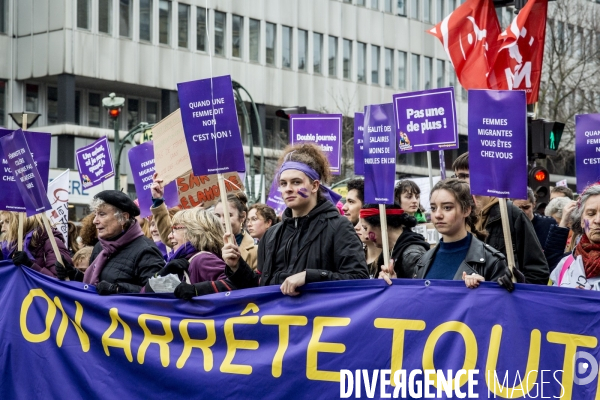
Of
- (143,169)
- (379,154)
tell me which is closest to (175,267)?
(379,154)

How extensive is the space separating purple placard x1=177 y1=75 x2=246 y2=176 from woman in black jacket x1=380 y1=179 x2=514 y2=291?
1.35 metres

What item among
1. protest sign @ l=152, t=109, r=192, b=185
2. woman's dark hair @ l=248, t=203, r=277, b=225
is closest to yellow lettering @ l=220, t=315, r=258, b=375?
protest sign @ l=152, t=109, r=192, b=185

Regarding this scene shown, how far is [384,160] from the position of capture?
709 centimetres

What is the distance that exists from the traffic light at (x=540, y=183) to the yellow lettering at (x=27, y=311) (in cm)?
749

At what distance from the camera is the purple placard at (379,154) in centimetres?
695

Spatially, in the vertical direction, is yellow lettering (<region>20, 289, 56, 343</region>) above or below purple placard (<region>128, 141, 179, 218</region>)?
below

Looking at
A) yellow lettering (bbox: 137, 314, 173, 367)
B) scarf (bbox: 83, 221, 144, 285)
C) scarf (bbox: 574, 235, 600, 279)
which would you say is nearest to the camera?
scarf (bbox: 574, 235, 600, 279)

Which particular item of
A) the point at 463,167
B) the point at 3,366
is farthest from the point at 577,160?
the point at 3,366

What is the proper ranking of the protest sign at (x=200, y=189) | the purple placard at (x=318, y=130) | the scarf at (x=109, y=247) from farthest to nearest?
the purple placard at (x=318, y=130) < the protest sign at (x=200, y=189) < the scarf at (x=109, y=247)

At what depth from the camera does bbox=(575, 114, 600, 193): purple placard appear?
834 cm

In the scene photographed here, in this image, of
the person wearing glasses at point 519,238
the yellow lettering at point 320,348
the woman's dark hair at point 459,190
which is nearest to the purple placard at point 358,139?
the person wearing glasses at point 519,238

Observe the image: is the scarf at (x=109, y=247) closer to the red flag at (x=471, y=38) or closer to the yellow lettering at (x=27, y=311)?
the yellow lettering at (x=27, y=311)

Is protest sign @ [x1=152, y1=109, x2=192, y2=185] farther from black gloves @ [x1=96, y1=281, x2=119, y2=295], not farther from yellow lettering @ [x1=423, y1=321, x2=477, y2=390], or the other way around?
yellow lettering @ [x1=423, y1=321, x2=477, y2=390]

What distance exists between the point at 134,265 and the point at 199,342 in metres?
1.00
